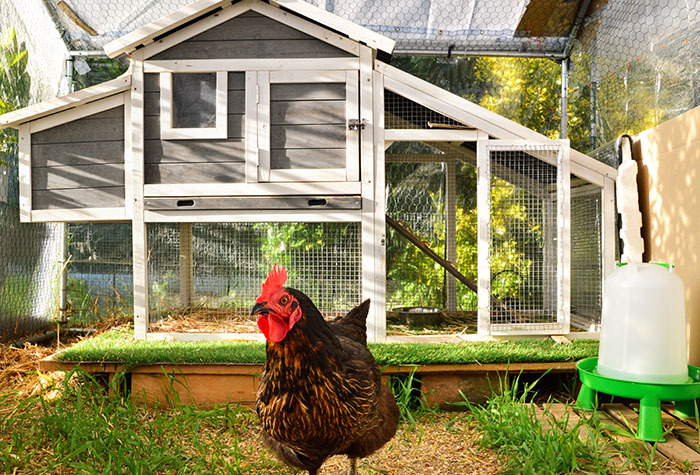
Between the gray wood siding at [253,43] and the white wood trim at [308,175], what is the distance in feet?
2.57

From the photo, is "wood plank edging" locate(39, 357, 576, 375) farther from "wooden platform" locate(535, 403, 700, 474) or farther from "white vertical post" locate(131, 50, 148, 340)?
"white vertical post" locate(131, 50, 148, 340)

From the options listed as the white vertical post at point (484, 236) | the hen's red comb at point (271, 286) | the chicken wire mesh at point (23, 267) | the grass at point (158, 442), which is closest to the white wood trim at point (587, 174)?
the white vertical post at point (484, 236)

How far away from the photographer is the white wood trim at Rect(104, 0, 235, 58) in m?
3.30

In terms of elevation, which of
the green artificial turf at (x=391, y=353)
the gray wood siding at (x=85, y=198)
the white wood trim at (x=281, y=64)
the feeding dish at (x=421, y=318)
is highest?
the white wood trim at (x=281, y=64)

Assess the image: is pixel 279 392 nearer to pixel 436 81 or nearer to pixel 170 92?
pixel 170 92

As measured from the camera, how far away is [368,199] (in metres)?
3.39

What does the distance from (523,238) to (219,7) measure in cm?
268

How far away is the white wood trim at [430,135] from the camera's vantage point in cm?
340

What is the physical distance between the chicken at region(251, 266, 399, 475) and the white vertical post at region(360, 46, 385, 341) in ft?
4.70

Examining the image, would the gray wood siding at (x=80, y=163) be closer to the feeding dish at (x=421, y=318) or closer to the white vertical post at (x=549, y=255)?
the feeding dish at (x=421, y=318)

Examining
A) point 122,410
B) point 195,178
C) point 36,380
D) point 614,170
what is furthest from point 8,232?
point 614,170

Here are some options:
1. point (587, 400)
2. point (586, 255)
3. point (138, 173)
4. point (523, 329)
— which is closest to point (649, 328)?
point (587, 400)

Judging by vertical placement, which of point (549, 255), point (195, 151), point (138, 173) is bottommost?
point (549, 255)

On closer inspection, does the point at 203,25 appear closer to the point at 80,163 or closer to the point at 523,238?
the point at 80,163
